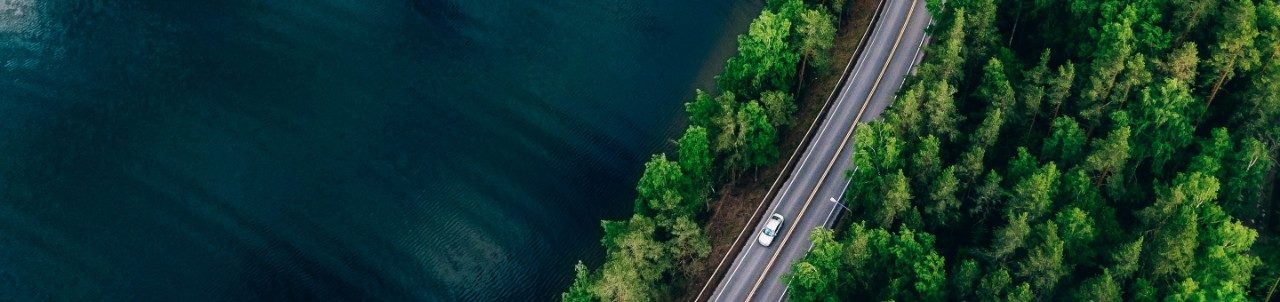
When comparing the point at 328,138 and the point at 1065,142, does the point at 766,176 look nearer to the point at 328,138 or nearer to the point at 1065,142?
the point at 1065,142

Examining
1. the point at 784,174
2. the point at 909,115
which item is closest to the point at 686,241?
the point at 784,174

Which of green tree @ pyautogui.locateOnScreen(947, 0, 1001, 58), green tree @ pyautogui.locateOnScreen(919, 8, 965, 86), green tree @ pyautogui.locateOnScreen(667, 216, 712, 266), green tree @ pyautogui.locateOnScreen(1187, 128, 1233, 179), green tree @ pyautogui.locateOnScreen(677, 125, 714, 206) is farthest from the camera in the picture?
green tree @ pyautogui.locateOnScreen(677, 125, 714, 206)

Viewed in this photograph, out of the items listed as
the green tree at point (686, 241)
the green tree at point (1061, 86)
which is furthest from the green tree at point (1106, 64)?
the green tree at point (686, 241)

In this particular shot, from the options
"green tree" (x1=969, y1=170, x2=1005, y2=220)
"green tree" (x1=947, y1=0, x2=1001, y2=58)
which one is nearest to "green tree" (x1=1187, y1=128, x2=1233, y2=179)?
"green tree" (x1=969, y1=170, x2=1005, y2=220)

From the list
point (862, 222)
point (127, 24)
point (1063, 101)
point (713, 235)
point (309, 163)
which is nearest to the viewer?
point (862, 222)

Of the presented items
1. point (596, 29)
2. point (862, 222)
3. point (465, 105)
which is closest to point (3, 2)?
point (465, 105)

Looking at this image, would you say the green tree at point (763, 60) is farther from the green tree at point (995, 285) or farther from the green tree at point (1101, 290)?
the green tree at point (1101, 290)

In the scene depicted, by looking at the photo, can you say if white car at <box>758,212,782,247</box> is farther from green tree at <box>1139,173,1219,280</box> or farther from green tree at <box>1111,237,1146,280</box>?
green tree at <box>1139,173,1219,280</box>

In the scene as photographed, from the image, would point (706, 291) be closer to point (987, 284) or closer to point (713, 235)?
point (713, 235)
